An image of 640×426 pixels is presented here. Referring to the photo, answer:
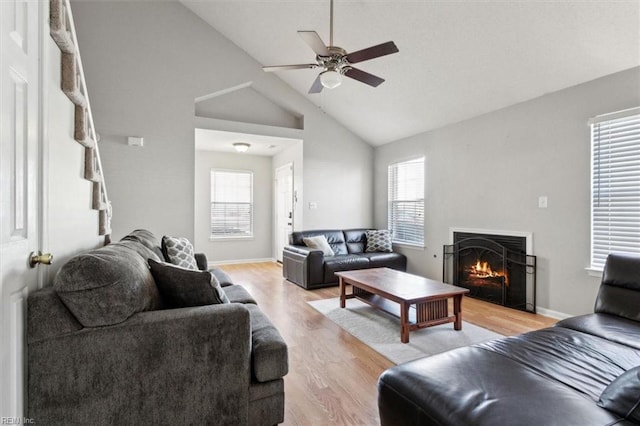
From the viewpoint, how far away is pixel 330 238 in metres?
5.80

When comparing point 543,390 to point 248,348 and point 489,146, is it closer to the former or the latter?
point 248,348

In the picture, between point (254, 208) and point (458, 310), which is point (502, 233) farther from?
point (254, 208)

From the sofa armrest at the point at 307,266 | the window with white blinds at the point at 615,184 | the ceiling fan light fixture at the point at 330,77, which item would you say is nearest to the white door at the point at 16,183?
the ceiling fan light fixture at the point at 330,77

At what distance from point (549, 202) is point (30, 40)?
4.54 metres

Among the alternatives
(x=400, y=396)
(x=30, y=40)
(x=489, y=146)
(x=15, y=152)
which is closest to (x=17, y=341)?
(x=15, y=152)

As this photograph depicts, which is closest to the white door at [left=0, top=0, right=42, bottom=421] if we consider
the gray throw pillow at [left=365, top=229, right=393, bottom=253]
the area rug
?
the area rug

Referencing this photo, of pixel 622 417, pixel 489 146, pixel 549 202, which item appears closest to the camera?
pixel 622 417

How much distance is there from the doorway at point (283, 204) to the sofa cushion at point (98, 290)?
5.11m

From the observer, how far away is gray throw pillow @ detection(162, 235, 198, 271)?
2.94m

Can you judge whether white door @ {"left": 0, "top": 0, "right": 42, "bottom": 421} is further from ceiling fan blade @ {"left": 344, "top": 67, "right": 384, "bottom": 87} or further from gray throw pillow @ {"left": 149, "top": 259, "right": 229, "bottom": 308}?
ceiling fan blade @ {"left": 344, "top": 67, "right": 384, "bottom": 87}

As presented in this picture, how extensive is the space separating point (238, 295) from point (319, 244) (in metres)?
2.84

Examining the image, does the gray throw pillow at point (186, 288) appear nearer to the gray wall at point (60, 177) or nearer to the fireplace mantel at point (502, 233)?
the gray wall at point (60, 177)

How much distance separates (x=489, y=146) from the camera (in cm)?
432

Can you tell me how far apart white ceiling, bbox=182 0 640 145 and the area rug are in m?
2.82
